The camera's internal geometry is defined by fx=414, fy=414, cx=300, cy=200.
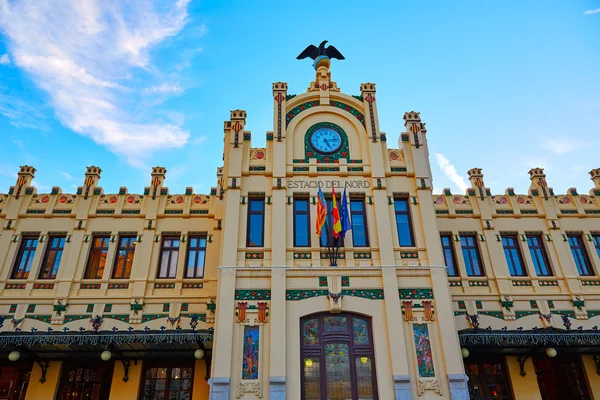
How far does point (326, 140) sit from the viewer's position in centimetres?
1870

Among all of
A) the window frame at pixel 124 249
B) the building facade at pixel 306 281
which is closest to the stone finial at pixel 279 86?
the building facade at pixel 306 281

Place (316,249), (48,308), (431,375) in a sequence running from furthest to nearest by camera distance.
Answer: (48,308) → (316,249) → (431,375)

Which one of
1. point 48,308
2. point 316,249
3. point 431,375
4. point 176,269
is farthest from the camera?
point 176,269

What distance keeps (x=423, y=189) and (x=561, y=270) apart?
7880mm

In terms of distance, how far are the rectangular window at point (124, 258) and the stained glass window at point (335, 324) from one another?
364 inches

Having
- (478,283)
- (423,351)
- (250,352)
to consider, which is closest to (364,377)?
(423,351)

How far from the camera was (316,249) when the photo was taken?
16141 mm

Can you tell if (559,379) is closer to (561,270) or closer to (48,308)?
(561,270)

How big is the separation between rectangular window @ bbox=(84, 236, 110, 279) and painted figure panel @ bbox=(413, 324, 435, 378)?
1356 centimetres

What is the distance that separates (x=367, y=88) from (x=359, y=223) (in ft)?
22.5

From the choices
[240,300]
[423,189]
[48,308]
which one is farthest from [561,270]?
[48,308]

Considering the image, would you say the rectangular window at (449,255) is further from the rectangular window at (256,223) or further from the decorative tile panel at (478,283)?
the rectangular window at (256,223)

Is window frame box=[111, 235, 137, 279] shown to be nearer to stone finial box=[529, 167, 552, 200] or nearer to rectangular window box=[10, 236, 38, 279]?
rectangular window box=[10, 236, 38, 279]

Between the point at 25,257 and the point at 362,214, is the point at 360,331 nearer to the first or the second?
the point at 362,214
